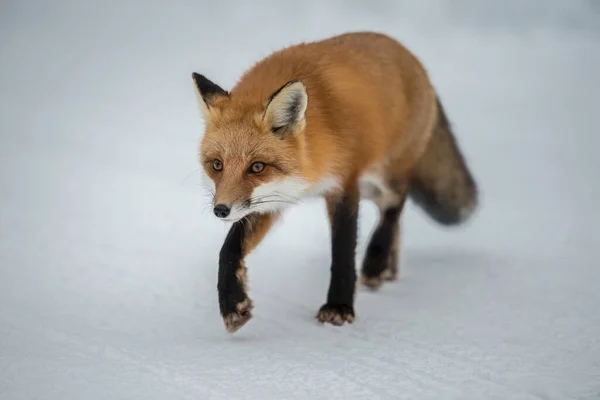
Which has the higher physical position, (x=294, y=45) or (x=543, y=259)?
(x=294, y=45)

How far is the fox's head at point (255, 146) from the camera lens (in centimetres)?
277

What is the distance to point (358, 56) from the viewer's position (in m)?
3.64

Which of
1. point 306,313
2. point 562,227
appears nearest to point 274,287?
point 306,313

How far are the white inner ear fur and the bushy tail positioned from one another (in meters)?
1.72

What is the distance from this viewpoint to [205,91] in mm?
3072

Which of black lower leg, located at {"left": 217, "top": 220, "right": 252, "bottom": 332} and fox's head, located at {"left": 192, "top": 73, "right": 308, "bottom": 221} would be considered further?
black lower leg, located at {"left": 217, "top": 220, "right": 252, "bottom": 332}

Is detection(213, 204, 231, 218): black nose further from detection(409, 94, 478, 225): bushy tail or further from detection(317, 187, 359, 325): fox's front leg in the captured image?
detection(409, 94, 478, 225): bushy tail

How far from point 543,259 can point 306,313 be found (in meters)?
1.89

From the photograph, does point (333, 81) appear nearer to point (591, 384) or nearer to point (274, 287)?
point (274, 287)

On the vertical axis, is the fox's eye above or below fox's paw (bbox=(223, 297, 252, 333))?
above

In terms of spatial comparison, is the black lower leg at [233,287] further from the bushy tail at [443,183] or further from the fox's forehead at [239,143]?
the bushy tail at [443,183]

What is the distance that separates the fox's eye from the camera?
2816 millimetres

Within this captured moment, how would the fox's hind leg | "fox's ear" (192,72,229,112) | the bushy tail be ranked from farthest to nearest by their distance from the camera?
1. the bushy tail
2. the fox's hind leg
3. "fox's ear" (192,72,229,112)

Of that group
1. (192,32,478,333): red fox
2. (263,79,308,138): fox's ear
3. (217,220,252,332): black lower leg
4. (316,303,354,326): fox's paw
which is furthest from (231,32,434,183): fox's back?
(316,303,354,326): fox's paw
